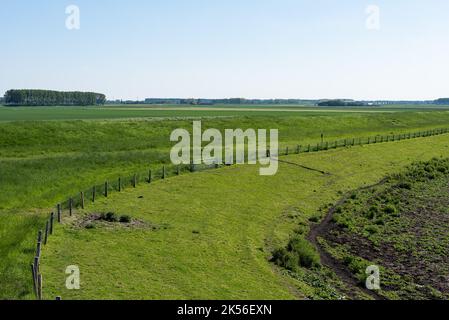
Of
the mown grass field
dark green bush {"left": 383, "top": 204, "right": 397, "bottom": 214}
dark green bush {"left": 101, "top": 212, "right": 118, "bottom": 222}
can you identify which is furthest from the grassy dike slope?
dark green bush {"left": 383, "top": 204, "right": 397, "bottom": 214}

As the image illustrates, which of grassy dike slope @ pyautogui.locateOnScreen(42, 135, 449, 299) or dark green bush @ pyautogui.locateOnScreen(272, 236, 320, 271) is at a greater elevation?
grassy dike slope @ pyautogui.locateOnScreen(42, 135, 449, 299)

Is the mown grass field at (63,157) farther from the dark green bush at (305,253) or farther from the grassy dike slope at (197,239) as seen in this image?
the dark green bush at (305,253)

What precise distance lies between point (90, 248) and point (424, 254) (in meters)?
21.4

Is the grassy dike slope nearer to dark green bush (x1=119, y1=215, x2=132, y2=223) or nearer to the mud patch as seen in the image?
the mud patch

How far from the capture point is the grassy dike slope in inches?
888

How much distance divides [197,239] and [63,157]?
3309 centimetres

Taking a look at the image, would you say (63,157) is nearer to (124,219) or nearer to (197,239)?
(124,219)

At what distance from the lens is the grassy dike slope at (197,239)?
22.6 metres

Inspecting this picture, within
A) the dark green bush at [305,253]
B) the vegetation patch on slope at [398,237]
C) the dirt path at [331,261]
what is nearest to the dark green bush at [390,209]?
the vegetation patch on slope at [398,237]

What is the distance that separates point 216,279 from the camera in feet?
78.4

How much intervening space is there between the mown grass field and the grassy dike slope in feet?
6.93

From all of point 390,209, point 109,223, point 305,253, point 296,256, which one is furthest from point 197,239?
point 390,209
